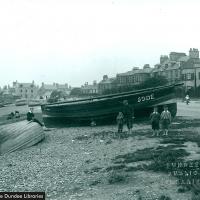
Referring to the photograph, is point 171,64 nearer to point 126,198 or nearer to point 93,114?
point 93,114

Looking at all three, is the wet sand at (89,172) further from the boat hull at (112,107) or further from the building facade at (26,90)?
the building facade at (26,90)

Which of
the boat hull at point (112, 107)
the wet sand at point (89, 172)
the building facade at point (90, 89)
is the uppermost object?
the building facade at point (90, 89)

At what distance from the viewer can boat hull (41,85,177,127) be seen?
2256 centimetres

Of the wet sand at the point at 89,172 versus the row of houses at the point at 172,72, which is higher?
the row of houses at the point at 172,72

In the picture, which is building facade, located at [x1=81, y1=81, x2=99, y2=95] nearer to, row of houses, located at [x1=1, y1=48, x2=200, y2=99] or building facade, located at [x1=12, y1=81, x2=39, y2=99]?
row of houses, located at [x1=1, y1=48, x2=200, y2=99]

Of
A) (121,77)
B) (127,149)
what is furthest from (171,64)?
(127,149)

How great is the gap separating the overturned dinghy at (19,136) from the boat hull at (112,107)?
5.59m

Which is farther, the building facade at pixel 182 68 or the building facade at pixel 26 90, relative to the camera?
the building facade at pixel 26 90

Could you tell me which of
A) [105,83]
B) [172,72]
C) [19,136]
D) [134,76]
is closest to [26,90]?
[105,83]

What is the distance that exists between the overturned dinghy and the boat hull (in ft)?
18.3

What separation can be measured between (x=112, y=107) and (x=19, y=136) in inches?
306

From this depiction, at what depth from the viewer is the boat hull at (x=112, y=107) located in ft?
74.0

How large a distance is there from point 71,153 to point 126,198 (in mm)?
6590

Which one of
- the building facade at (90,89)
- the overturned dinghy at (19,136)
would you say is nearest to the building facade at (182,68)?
the building facade at (90,89)
